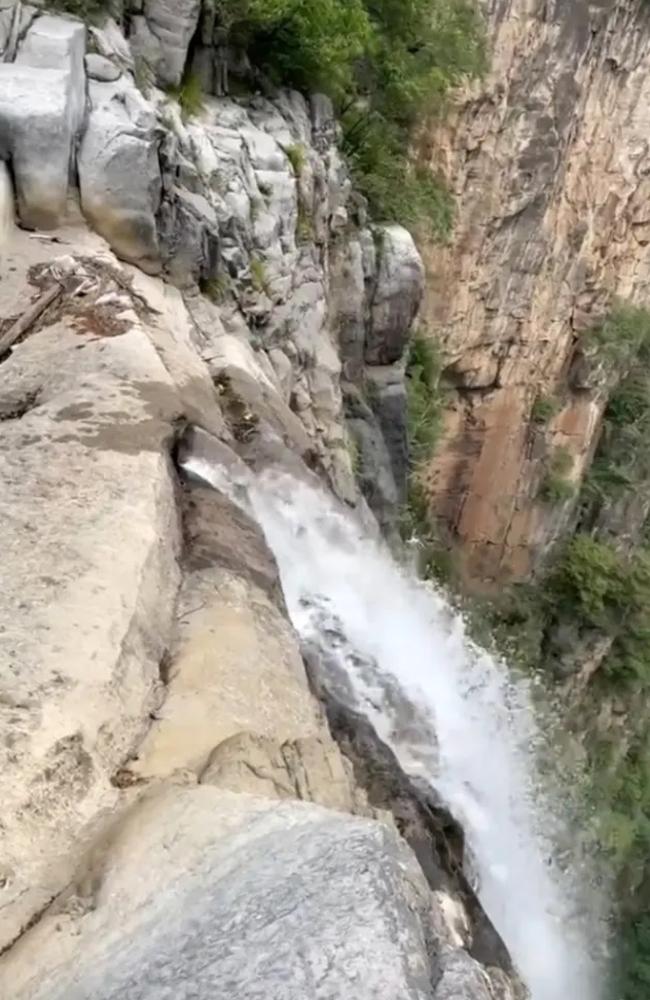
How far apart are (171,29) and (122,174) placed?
1887 mm

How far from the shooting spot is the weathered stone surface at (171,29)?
6.98 m

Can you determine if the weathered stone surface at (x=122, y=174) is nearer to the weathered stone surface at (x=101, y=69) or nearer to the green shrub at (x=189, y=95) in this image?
the weathered stone surface at (x=101, y=69)

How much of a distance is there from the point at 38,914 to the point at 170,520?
1872 mm

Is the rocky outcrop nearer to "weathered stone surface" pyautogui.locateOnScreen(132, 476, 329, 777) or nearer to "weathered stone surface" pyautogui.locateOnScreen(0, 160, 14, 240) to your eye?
"weathered stone surface" pyautogui.locateOnScreen(0, 160, 14, 240)

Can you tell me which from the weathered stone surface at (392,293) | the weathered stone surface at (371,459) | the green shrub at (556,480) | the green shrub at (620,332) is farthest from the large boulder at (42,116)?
the green shrub at (620,332)

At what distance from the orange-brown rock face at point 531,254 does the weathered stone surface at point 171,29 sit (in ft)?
15.3

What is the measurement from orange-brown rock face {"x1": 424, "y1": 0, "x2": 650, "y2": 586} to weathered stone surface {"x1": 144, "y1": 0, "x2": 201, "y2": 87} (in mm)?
4671

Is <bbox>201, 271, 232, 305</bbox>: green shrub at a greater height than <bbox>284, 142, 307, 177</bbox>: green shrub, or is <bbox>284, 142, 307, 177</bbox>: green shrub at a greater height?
<bbox>284, 142, 307, 177</bbox>: green shrub

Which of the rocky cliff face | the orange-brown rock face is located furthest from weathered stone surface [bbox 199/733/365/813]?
the orange-brown rock face

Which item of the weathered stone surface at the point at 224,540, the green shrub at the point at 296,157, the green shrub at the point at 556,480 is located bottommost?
the green shrub at the point at 556,480

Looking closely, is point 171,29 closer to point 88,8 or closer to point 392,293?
point 88,8

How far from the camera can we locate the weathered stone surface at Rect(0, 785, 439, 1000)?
1985 mm

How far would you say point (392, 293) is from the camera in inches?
362

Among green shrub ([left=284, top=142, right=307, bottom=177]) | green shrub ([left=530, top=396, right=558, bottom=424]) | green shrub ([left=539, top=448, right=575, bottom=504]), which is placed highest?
green shrub ([left=284, top=142, right=307, bottom=177])
